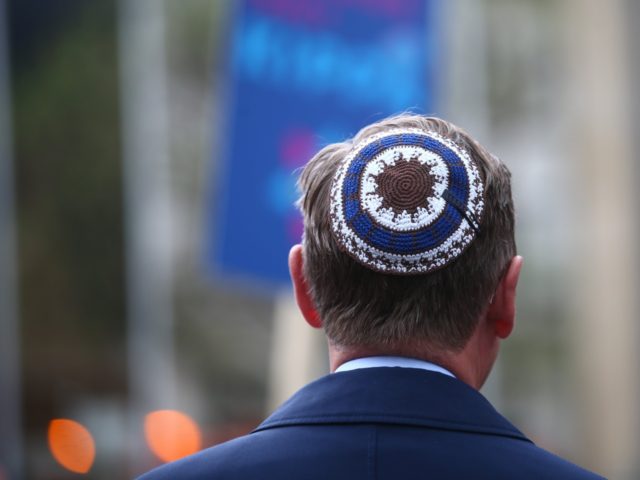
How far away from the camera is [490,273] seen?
1.60m

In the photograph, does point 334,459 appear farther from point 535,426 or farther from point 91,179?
point 535,426

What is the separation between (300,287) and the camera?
5.58 feet

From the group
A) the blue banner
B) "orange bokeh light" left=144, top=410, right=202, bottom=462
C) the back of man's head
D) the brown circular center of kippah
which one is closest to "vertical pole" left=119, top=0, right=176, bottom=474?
"orange bokeh light" left=144, top=410, right=202, bottom=462

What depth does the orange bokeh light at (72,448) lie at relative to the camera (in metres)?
6.91

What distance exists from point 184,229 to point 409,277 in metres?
13.4

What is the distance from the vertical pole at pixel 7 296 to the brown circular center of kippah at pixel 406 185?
703 cm

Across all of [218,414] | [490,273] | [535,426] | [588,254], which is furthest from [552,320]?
[490,273]

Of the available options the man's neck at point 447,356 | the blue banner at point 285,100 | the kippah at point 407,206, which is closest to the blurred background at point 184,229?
the blue banner at point 285,100

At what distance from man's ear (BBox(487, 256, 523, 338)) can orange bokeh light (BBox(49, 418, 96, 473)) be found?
5.63 meters

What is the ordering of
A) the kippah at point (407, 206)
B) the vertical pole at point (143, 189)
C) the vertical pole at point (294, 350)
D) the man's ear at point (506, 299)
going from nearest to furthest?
the kippah at point (407, 206) < the man's ear at point (506, 299) < the vertical pole at point (294, 350) < the vertical pole at point (143, 189)

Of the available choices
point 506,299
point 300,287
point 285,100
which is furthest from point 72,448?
point 506,299

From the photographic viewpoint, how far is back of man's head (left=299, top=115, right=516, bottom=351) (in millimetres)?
1553

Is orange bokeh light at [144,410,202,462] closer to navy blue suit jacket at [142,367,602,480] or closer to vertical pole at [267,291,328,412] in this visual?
vertical pole at [267,291,328,412]

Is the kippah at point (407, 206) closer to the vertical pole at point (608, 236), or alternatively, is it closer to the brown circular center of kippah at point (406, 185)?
the brown circular center of kippah at point (406, 185)
